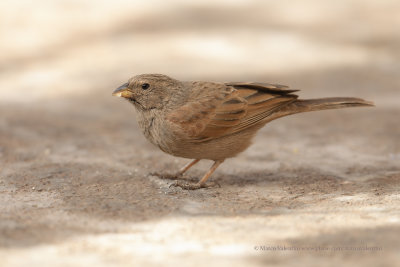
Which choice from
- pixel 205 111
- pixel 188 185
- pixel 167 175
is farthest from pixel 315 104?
pixel 167 175

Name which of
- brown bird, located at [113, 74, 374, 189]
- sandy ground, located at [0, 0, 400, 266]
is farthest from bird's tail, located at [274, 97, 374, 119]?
sandy ground, located at [0, 0, 400, 266]

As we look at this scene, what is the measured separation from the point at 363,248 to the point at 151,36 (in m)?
8.17

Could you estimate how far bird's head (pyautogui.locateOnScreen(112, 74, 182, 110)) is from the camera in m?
5.43

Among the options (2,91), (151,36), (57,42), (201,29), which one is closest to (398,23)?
(201,29)

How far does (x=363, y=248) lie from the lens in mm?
3248

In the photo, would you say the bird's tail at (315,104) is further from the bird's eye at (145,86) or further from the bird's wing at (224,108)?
the bird's eye at (145,86)

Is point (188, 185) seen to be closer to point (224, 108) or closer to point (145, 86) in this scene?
point (224, 108)

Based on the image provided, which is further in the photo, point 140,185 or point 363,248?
point 140,185

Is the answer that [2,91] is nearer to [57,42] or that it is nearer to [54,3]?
[57,42]

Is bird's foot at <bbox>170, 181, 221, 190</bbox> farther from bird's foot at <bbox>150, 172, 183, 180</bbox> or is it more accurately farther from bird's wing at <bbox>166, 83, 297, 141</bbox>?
bird's wing at <bbox>166, 83, 297, 141</bbox>

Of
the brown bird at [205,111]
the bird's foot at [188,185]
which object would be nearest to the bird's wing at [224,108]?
the brown bird at [205,111]

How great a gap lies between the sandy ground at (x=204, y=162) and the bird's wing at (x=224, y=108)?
561 millimetres

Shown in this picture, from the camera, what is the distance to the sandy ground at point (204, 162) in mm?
3486

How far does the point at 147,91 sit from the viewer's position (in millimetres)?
5477
